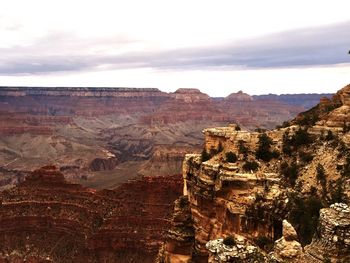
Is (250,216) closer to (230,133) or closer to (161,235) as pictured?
(230,133)

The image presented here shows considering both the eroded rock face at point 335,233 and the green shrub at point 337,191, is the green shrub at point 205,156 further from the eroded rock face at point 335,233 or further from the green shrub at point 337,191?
the eroded rock face at point 335,233

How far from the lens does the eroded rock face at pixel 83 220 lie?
68.8 m

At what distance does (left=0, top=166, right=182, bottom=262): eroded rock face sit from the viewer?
6875 cm

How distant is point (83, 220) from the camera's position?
244 ft

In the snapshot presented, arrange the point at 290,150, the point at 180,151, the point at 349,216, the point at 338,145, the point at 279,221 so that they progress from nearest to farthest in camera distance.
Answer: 1. the point at 349,216
2. the point at 279,221
3. the point at 338,145
4. the point at 290,150
5. the point at 180,151

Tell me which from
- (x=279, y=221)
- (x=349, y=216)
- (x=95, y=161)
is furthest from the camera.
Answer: (x=95, y=161)

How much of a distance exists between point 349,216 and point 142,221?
192 ft

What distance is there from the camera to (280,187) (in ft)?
89.5

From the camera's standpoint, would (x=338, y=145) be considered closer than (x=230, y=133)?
Yes

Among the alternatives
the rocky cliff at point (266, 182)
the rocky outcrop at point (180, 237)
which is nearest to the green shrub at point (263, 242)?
the rocky cliff at point (266, 182)

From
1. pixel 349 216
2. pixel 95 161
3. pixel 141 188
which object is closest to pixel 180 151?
pixel 95 161

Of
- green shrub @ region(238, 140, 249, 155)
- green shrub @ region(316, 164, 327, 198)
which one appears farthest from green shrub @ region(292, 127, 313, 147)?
green shrub @ region(316, 164, 327, 198)

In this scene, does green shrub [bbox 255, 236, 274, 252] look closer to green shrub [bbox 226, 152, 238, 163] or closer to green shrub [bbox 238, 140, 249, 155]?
green shrub [bbox 226, 152, 238, 163]

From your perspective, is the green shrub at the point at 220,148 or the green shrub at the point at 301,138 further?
the green shrub at the point at 220,148
